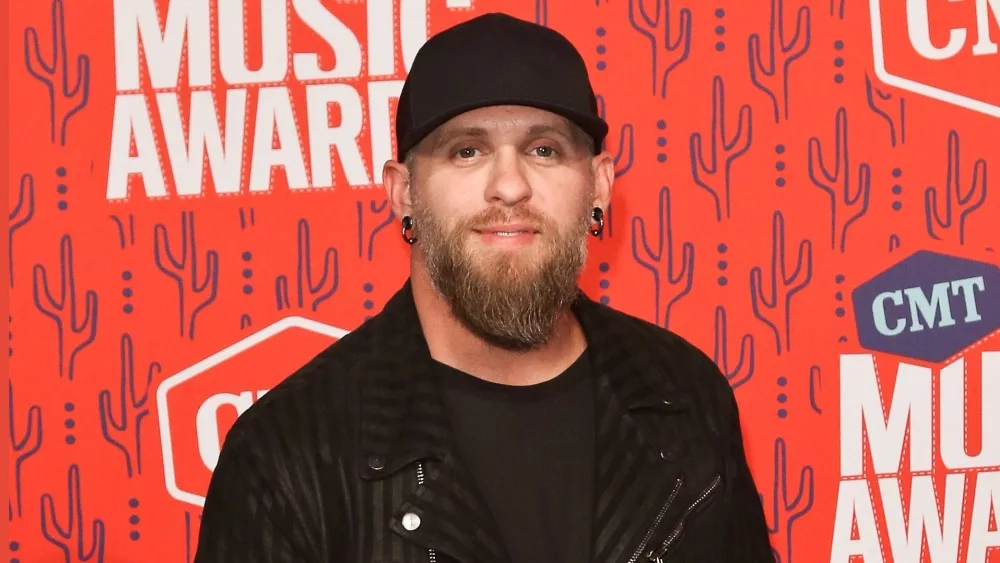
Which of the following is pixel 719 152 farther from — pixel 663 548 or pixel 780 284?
pixel 663 548

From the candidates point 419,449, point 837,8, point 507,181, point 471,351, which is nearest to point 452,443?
point 419,449

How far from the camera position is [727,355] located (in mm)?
2152

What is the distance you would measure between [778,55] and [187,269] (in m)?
1.28

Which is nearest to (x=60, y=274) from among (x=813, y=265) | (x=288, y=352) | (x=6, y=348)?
(x=6, y=348)

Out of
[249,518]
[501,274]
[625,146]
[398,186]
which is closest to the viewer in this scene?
[249,518]

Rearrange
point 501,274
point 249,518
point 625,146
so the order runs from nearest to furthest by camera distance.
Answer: point 249,518
point 501,274
point 625,146

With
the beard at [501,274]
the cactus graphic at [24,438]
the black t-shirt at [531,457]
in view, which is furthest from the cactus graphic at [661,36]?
the cactus graphic at [24,438]

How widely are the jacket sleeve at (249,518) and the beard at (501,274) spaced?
0.37 meters

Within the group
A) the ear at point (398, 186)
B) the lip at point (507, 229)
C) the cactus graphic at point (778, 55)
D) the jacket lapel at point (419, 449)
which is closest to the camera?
the jacket lapel at point (419, 449)

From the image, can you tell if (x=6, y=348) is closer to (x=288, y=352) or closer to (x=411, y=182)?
(x=288, y=352)

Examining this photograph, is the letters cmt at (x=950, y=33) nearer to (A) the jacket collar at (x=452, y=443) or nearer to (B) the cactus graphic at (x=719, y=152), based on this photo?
(B) the cactus graphic at (x=719, y=152)

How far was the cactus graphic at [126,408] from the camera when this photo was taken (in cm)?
206

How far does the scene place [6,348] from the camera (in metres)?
2.04

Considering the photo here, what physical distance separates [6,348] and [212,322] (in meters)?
0.40
